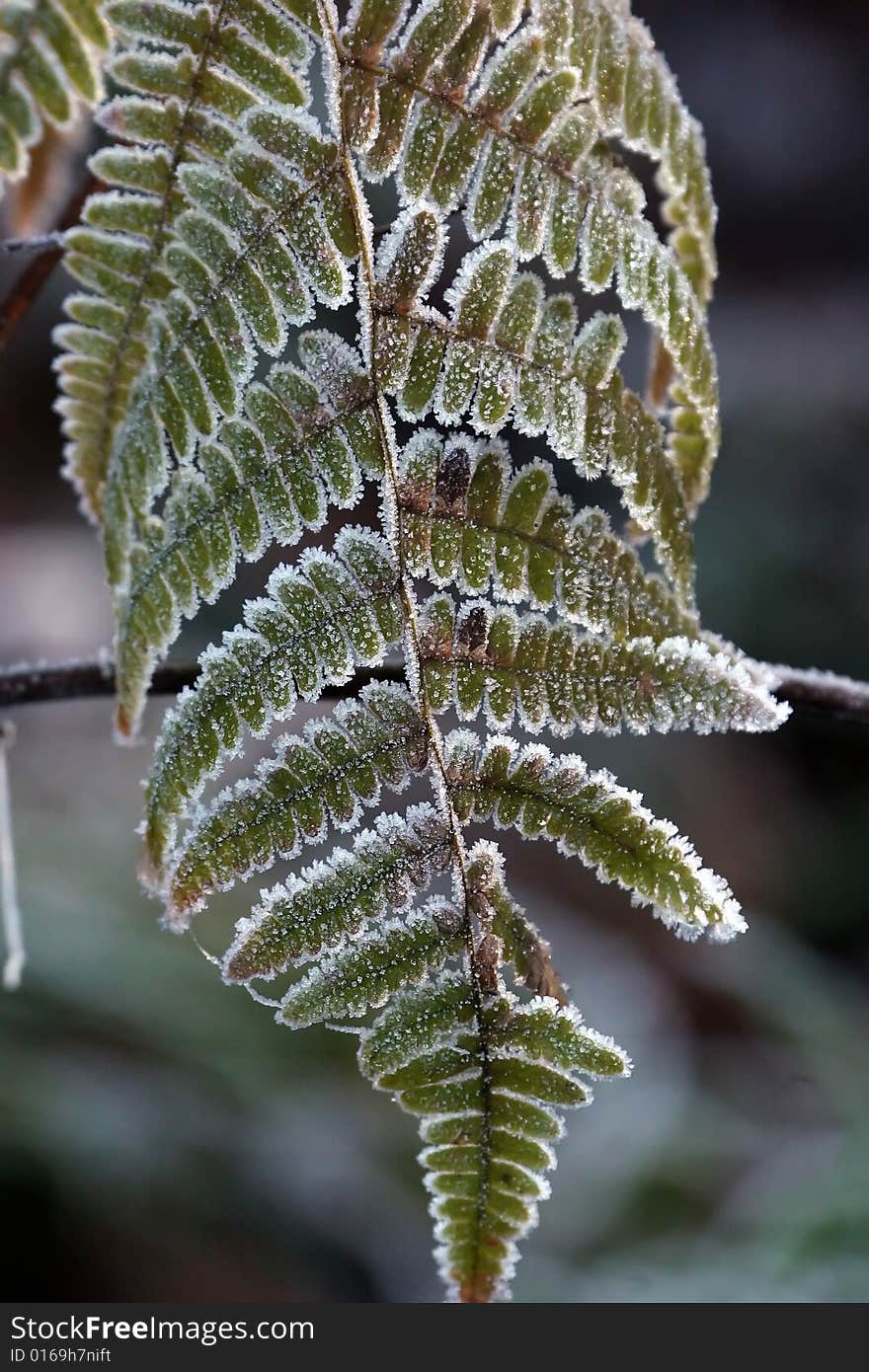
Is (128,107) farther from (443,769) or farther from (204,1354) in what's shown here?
(204,1354)

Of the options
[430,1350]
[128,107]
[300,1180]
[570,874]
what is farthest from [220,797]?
[570,874]

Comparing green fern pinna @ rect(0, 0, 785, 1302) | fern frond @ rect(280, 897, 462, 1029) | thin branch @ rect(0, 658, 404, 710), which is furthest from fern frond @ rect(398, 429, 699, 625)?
thin branch @ rect(0, 658, 404, 710)

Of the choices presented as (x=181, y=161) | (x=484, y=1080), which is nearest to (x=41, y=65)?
(x=181, y=161)

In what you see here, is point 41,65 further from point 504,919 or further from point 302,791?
point 504,919

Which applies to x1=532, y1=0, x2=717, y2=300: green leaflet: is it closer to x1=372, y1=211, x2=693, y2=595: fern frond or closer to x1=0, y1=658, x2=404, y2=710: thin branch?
x1=372, y1=211, x2=693, y2=595: fern frond

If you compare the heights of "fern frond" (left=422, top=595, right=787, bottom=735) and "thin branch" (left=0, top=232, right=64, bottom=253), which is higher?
"thin branch" (left=0, top=232, right=64, bottom=253)
